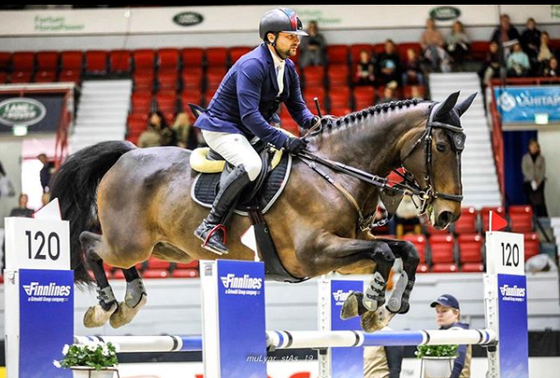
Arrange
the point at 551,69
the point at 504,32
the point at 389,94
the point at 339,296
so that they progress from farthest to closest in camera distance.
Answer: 1. the point at 504,32
2. the point at 551,69
3. the point at 389,94
4. the point at 339,296

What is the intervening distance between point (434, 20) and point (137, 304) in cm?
1277

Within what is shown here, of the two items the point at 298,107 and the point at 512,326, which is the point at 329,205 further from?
the point at 512,326

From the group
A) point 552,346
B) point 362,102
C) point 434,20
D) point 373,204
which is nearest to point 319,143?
point 373,204

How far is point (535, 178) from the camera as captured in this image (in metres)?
14.7

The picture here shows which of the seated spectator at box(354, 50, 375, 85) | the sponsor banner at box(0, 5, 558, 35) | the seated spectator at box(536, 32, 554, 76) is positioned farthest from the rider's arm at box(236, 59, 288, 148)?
the sponsor banner at box(0, 5, 558, 35)

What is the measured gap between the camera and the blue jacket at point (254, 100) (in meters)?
5.99

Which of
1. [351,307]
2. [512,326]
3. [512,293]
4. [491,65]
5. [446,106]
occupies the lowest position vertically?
[512,326]

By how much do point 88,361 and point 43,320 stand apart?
36 cm

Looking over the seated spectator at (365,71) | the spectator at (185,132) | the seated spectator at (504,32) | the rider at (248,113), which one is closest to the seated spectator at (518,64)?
the seated spectator at (504,32)

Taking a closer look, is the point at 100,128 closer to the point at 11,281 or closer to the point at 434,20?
the point at 434,20

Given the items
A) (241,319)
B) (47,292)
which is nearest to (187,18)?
(47,292)

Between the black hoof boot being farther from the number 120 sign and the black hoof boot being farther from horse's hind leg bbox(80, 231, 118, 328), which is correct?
the number 120 sign

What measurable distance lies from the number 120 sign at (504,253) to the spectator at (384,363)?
1435mm

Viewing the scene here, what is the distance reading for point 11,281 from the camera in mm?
5129
